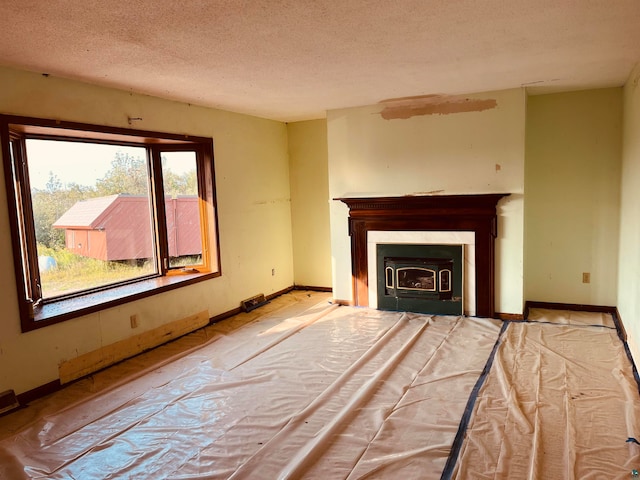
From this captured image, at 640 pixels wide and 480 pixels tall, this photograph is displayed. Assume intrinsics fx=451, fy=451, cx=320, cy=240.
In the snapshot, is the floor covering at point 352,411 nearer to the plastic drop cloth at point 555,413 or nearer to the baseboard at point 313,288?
the plastic drop cloth at point 555,413

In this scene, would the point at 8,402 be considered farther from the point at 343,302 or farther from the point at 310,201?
the point at 310,201

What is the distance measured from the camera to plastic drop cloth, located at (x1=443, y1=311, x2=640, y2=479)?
215 cm

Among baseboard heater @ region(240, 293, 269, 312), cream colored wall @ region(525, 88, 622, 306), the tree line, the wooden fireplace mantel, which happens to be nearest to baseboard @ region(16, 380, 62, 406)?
the tree line

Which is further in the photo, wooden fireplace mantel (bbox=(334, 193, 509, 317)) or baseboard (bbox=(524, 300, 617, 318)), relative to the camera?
baseboard (bbox=(524, 300, 617, 318))

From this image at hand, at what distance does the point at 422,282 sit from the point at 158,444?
10.00 ft

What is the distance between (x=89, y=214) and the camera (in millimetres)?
3816

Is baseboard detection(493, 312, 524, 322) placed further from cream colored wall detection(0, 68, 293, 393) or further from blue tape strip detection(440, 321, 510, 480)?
cream colored wall detection(0, 68, 293, 393)

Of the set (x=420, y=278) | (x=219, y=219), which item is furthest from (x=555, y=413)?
(x=219, y=219)

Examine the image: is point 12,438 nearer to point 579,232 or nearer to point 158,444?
point 158,444

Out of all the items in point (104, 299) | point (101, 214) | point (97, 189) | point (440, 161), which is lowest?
point (104, 299)

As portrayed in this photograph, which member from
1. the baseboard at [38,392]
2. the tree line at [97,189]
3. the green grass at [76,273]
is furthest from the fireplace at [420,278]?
the baseboard at [38,392]

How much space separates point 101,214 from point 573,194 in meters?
4.52

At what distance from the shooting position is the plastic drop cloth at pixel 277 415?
2266 mm

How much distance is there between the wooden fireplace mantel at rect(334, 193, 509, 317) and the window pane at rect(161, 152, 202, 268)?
1605 millimetres
